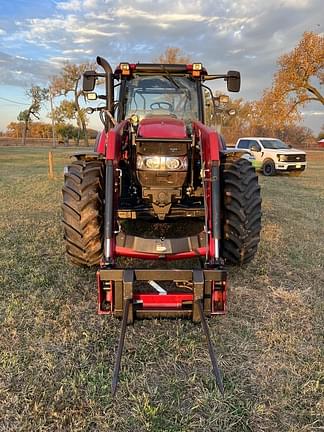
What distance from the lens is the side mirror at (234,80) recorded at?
4.93m

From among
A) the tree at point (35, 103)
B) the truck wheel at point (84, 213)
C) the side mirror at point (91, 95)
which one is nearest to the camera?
the truck wheel at point (84, 213)

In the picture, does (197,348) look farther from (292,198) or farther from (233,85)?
(292,198)

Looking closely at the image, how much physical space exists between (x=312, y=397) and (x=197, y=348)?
863 millimetres

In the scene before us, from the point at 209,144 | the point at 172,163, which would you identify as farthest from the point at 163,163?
the point at 209,144

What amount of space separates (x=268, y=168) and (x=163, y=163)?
50.0 ft

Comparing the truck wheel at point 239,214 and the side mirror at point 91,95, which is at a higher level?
the side mirror at point 91,95

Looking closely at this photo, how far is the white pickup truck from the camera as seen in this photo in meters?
17.9

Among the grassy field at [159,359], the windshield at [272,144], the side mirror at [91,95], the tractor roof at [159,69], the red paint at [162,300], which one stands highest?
the tractor roof at [159,69]

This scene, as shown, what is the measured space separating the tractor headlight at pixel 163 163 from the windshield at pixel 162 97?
1.14m

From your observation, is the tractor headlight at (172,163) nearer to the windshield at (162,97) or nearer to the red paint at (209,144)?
the red paint at (209,144)

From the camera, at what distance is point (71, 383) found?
2621 mm

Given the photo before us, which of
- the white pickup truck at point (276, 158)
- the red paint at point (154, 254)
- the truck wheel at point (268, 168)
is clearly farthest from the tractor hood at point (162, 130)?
the truck wheel at point (268, 168)

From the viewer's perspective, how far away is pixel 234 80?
4961 millimetres

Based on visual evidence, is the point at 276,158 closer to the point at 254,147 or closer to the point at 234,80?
the point at 254,147
